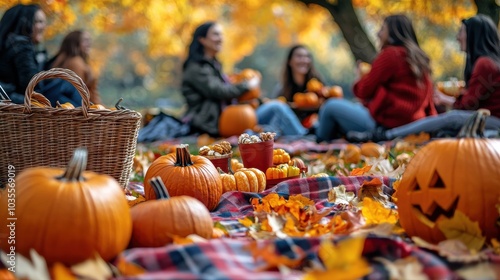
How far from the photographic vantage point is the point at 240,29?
19.9 m

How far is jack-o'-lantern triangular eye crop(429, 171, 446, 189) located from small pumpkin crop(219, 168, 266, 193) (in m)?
1.23

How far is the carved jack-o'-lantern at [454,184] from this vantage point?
2160 millimetres

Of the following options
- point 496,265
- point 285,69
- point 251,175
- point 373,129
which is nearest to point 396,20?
A: point 373,129

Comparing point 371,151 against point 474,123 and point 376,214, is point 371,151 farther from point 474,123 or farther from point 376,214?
point 474,123

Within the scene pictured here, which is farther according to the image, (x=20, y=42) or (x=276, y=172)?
(x=20, y=42)

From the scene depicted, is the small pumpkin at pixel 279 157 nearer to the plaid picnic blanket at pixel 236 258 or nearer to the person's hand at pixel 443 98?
the plaid picnic blanket at pixel 236 258

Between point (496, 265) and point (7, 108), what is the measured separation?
2.31 m

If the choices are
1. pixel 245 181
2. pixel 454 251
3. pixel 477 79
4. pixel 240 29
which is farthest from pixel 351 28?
pixel 240 29

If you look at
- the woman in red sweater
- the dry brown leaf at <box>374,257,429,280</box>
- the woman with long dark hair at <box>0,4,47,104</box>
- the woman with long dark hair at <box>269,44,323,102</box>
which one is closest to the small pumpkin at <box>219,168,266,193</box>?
the dry brown leaf at <box>374,257,429,280</box>

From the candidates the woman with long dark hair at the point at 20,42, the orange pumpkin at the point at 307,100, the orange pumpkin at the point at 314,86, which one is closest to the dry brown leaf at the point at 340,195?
the woman with long dark hair at the point at 20,42

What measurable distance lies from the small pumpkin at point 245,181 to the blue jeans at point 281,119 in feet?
14.3

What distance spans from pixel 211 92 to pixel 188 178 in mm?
5240

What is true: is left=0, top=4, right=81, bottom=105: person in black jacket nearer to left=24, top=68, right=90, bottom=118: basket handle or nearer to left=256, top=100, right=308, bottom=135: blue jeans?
left=24, top=68, right=90, bottom=118: basket handle

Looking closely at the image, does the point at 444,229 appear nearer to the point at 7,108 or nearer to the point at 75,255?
the point at 75,255
